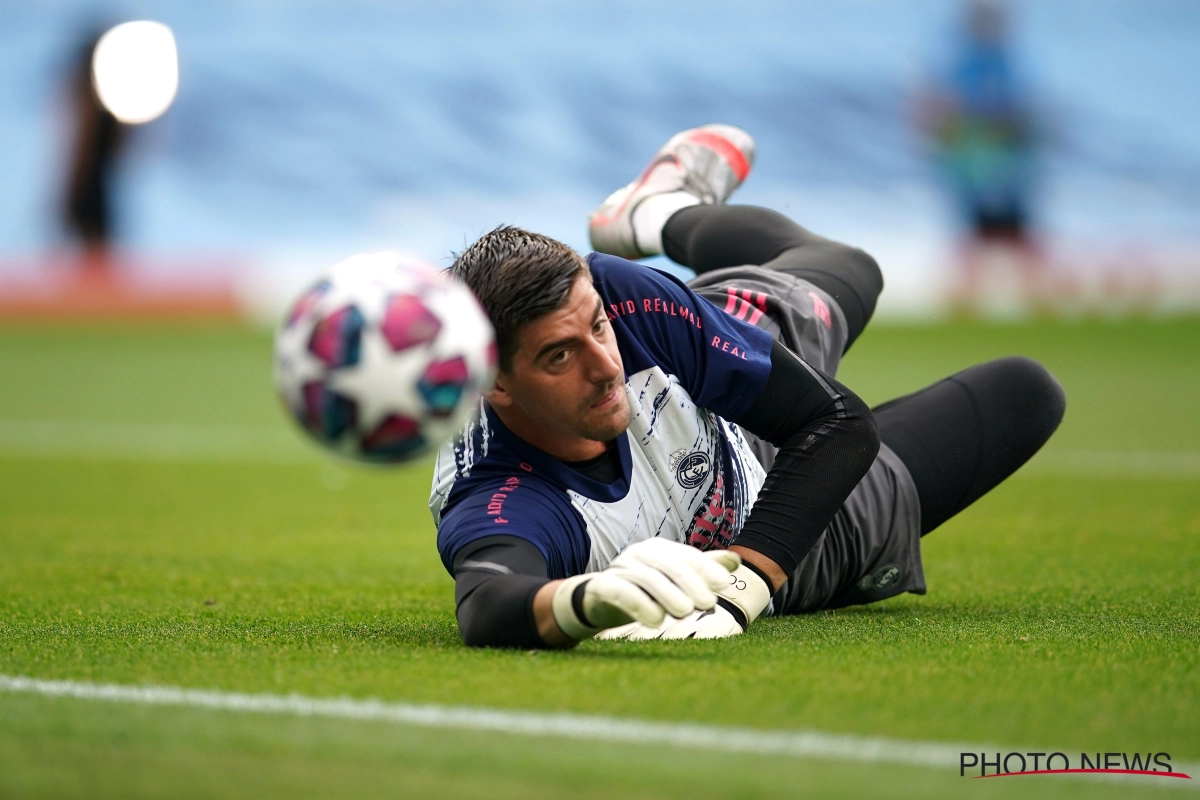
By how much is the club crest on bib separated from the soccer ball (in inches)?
34.6

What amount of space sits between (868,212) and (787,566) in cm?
1478

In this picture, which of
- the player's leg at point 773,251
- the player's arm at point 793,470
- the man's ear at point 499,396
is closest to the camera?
the man's ear at point 499,396

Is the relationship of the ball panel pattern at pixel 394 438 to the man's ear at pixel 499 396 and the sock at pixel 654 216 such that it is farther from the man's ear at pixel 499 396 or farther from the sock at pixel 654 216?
the sock at pixel 654 216

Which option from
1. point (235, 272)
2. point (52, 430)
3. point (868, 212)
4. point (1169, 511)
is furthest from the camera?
point (235, 272)

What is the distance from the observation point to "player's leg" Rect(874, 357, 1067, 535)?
4062mm

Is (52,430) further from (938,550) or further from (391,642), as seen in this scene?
(391,642)

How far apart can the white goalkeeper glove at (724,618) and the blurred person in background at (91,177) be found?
16.2 metres

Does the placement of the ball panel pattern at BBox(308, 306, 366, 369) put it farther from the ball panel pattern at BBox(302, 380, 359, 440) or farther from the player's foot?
the player's foot

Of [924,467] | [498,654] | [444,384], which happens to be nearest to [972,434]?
[924,467]

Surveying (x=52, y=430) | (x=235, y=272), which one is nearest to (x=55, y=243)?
(x=235, y=272)

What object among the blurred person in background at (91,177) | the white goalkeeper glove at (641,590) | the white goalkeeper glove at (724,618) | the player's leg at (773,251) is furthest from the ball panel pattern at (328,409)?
the blurred person in background at (91,177)

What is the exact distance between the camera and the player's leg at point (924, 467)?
3.87m

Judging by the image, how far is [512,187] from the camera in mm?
18969

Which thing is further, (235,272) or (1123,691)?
(235,272)
